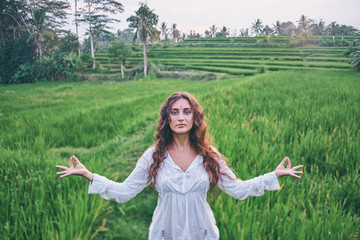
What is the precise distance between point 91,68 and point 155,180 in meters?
27.1

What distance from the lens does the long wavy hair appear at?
1.13m

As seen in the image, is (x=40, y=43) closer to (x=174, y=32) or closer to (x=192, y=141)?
(x=192, y=141)

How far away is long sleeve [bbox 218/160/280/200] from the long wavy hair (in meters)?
0.05

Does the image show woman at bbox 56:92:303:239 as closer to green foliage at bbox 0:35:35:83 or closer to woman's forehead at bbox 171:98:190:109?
woman's forehead at bbox 171:98:190:109

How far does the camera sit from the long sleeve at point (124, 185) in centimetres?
108

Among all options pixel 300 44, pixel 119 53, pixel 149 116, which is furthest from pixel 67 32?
pixel 300 44

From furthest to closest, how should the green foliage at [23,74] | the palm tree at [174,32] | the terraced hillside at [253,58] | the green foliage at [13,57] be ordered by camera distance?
1. the palm tree at [174,32]
2. the green foliage at [13,57]
3. the green foliage at [23,74]
4. the terraced hillside at [253,58]

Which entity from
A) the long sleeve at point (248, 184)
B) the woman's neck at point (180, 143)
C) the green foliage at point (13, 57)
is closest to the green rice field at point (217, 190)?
the long sleeve at point (248, 184)

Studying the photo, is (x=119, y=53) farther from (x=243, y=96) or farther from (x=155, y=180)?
(x=155, y=180)

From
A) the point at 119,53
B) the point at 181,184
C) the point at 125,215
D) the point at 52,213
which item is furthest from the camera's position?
the point at 119,53

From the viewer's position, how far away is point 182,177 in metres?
1.09

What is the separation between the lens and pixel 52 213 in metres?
1.57

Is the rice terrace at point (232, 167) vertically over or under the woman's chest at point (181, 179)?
under

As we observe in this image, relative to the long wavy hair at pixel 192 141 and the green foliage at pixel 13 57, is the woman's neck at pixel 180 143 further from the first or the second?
the green foliage at pixel 13 57
